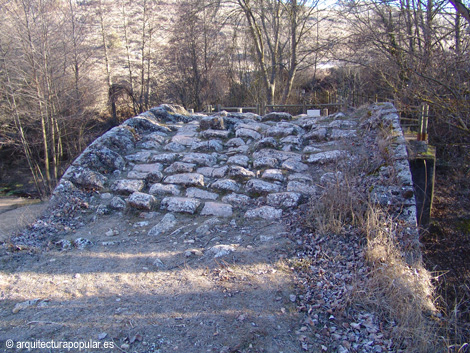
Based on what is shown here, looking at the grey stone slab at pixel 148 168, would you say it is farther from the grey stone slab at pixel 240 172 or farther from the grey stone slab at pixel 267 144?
the grey stone slab at pixel 267 144

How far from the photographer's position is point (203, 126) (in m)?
5.85

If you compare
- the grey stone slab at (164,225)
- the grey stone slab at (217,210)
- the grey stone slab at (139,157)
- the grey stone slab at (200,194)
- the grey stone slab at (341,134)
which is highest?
the grey stone slab at (341,134)

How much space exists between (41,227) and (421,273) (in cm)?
387

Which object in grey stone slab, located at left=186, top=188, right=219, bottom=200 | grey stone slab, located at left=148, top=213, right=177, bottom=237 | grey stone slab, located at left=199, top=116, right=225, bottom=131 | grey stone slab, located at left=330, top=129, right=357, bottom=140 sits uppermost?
grey stone slab, located at left=199, top=116, right=225, bottom=131

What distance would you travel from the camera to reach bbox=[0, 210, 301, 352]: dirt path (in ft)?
→ 6.85

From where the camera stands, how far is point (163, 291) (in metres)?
2.57

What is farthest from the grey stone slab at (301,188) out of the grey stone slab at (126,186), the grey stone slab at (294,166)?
the grey stone slab at (126,186)

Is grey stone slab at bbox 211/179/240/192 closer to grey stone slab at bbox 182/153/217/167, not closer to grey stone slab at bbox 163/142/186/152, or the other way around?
grey stone slab at bbox 182/153/217/167

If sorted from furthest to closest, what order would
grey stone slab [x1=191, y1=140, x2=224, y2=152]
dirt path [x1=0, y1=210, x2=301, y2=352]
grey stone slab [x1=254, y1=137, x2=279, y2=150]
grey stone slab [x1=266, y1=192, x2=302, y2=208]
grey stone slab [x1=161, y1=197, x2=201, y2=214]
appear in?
grey stone slab [x1=191, y1=140, x2=224, y2=152], grey stone slab [x1=254, y1=137, x2=279, y2=150], grey stone slab [x1=161, y1=197, x2=201, y2=214], grey stone slab [x1=266, y1=192, x2=302, y2=208], dirt path [x1=0, y1=210, x2=301, y2=352]

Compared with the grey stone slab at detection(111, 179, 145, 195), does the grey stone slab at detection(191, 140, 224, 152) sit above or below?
above

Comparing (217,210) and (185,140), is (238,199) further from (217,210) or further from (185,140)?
(185,140)

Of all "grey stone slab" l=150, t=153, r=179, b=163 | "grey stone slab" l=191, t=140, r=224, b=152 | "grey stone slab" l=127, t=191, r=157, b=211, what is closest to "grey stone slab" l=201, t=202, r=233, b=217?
"grey stone slab" l=127, t=191, r=157, b=211

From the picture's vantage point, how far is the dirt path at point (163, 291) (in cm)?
209

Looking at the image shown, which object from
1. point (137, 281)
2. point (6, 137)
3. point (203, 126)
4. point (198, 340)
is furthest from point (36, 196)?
point (198, 340)
